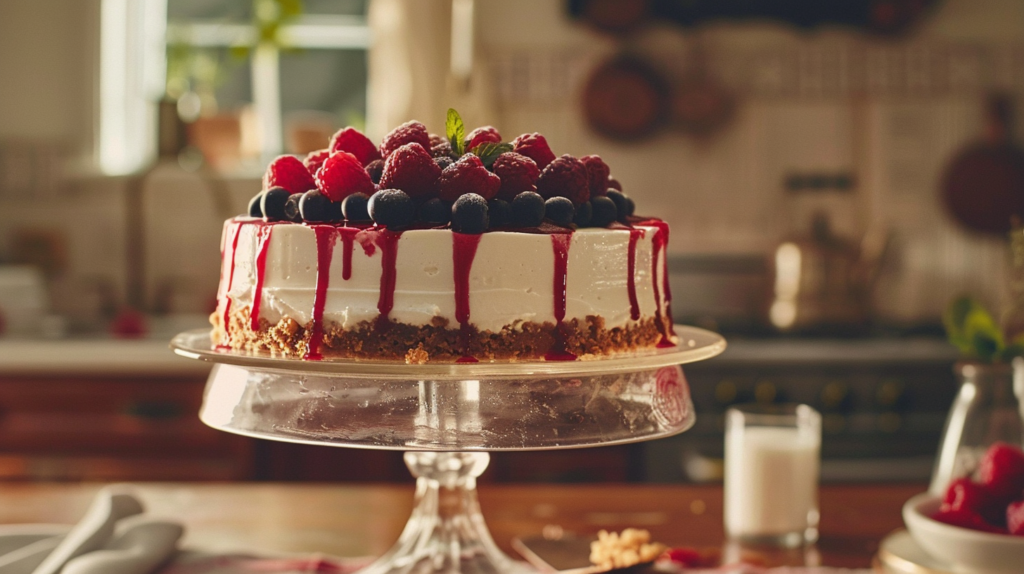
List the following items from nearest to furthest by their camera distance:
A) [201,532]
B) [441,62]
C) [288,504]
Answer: [201,532]
[288,504]
[441,62]

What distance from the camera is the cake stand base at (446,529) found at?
3.33ft

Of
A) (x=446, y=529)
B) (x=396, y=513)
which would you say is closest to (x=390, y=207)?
(x=446, y=529)

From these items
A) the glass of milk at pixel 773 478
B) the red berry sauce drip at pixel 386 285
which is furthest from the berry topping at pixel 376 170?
the glass of milk at pixel 773 478

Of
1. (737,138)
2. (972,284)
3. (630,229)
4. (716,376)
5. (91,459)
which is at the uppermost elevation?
(737,138)

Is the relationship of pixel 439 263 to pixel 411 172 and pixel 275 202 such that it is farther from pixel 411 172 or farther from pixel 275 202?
pixel 275 202

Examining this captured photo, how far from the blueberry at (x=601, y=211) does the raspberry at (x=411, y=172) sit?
18 cm

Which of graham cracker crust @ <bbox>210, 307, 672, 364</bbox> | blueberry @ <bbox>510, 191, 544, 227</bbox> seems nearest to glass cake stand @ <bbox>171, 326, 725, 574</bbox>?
graham cracker crust @ <bbox>210, 307, 672, 364</bbox>

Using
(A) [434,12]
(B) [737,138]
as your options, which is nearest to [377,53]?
(A) [434,12]

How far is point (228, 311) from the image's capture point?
1012 mm

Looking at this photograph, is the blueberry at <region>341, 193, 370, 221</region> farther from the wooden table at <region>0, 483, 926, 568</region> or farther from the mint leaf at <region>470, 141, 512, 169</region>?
the wooden table at <region>0, 483, 926, 568</region>

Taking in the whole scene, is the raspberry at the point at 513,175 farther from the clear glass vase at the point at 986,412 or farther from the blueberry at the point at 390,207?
the clear glass vase at the point at 986,412

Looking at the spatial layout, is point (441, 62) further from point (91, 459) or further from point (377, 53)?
point (91, 459)

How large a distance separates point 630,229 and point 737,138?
2.38 meters

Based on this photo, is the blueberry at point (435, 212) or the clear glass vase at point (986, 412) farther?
the clear glass vase at point (986, 412)
